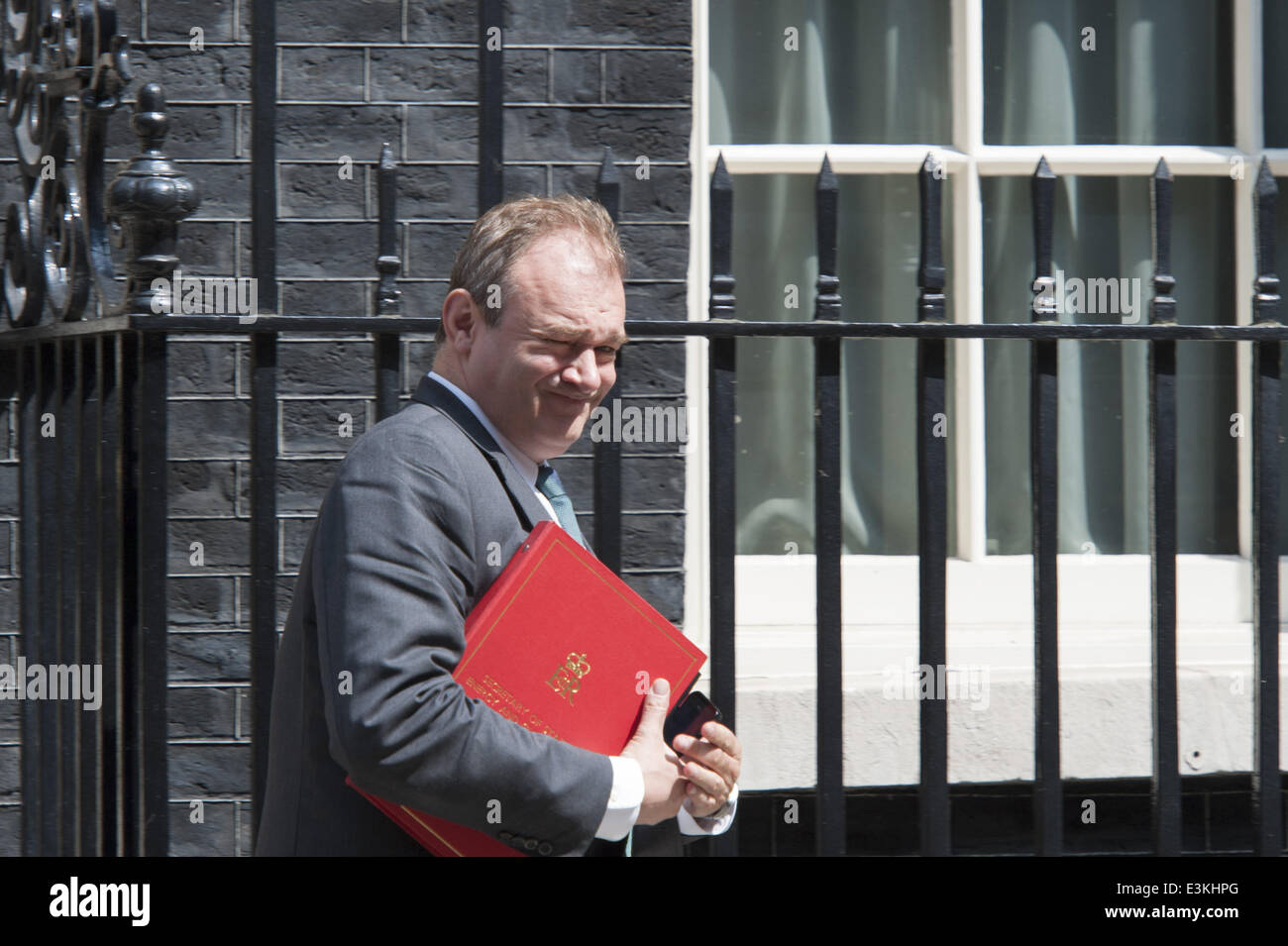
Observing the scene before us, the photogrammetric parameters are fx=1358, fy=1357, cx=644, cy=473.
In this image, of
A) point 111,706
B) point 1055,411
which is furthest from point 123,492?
point 1055,411

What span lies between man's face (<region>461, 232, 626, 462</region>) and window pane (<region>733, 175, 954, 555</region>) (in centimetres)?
217

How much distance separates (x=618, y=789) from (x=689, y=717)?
201 millimetres

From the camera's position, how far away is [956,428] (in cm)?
404

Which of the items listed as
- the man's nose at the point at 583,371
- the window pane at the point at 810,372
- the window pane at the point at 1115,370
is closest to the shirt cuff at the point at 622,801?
the man's nose at the point at 583,371

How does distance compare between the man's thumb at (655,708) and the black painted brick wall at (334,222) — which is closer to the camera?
the man's thumb at (655,708)

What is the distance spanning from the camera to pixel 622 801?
1781 mm

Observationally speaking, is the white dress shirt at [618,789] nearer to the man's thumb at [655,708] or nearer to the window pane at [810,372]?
the man's thumb at [655,708]

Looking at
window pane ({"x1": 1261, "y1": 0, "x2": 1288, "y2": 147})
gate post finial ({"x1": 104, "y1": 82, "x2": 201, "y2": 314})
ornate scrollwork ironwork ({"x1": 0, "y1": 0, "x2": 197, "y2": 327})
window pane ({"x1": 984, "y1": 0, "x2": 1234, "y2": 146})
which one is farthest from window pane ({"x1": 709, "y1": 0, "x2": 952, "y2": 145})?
gate post finial ({"x1": 104, "y1": 82, "x2": 201, "y2": 314})

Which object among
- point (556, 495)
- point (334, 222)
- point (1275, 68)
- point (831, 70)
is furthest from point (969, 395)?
point (556, 495)

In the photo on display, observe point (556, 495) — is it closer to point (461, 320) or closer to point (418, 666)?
point (461, 320)

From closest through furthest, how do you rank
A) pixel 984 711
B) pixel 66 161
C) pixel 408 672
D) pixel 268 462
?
pixel 408 672
pixel 268 462
pixel 66 161
pixel 984 711

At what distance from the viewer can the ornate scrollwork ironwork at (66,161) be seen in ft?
7.06

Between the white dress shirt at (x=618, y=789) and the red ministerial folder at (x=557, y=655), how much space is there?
0.06 meters

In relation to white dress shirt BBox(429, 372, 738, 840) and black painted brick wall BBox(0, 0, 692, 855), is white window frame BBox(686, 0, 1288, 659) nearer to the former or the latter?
black painted brick wall BBox(0, 0, 692, 855)
